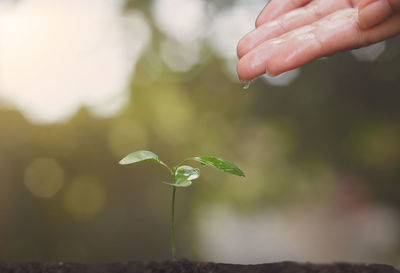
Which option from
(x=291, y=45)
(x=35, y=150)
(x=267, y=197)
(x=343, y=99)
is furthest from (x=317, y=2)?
(x=35, y=150)

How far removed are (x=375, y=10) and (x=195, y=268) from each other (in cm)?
69

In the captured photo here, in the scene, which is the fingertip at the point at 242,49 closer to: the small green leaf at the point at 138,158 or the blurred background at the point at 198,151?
the small green leaf at the point at 138,158

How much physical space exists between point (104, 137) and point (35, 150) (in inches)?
27.3

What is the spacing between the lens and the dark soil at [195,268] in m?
0.84

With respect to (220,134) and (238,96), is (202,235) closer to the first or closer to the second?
(220,134)

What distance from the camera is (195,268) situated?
84 centimetres

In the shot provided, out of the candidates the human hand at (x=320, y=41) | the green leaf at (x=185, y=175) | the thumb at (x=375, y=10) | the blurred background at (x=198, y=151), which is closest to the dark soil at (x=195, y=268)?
the green leaf at (x=185, y=175)

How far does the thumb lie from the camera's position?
81cm

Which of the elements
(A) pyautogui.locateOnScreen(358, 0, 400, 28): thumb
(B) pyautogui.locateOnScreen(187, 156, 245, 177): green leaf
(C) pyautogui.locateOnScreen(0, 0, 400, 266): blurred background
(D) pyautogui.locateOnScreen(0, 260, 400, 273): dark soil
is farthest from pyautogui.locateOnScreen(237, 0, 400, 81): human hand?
(C) pyautogui.locateOnScreen(0, 0, 400, 266): blurred background

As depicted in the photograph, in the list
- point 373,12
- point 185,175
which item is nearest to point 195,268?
point 185,175

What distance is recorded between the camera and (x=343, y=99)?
11.6ft

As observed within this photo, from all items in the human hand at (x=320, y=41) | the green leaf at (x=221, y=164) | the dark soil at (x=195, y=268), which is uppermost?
the human hand at (x=320, y=41)

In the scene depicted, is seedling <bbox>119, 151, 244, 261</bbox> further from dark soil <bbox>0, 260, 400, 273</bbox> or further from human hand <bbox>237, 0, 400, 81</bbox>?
human hand <bbox>237, 0, 400, 81</bbox>

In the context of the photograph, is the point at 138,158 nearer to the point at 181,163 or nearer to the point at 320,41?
the point at 181,163
